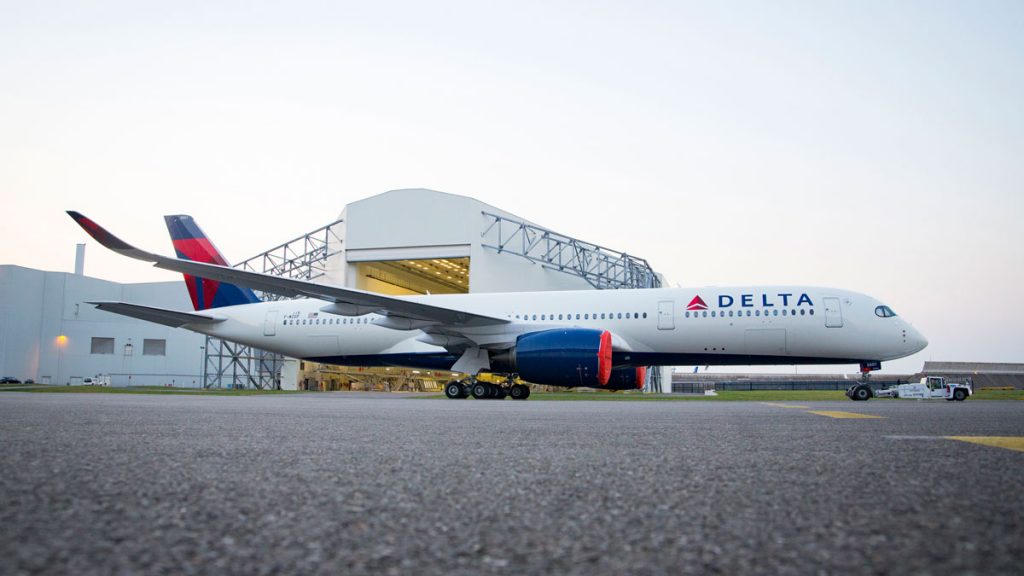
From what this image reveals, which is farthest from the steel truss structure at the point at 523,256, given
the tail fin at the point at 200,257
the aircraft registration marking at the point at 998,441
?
the aircraft registration marking at the point at 998,441

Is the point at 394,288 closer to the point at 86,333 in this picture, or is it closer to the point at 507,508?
the point at 86,333

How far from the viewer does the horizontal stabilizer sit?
16.0m

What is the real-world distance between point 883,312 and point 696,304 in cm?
394

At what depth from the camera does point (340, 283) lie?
31000mm

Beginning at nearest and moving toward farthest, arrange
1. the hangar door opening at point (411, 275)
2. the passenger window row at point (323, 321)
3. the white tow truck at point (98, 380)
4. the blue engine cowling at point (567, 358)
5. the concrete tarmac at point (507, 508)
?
1. the concrete tarmac at point (507, 508)
2. the blue engine cowling at point (567, 358)
3. the passenger window row at point (323, 321)
4. the hangar door opening at point (411, 275)
5. the white tow truck at point (98, 380)

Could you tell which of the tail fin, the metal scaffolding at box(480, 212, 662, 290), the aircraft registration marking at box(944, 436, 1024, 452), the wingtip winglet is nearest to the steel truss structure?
the metal scaffolding at box(480, 212, 662, 290)

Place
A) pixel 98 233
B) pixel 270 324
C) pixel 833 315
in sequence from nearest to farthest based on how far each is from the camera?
pixel 98 233 < pixel 833 315 < pixel 270 324

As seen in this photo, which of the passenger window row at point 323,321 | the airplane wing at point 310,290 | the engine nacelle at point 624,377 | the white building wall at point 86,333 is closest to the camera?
the airplane wing at point 310,290

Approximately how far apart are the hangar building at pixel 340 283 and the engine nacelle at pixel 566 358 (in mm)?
14449

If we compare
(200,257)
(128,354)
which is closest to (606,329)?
(200,257)

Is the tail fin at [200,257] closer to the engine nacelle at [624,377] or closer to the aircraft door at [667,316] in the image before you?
the engine nacelle at [624,377]

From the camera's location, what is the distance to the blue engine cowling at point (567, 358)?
13.8m

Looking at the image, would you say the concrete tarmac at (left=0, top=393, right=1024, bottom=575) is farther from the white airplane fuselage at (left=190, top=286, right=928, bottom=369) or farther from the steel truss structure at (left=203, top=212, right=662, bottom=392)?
the steel truss structure at (left=203, top=212, right=662, bottom=392)

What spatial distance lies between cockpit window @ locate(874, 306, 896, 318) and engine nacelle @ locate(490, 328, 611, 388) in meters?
6.06
